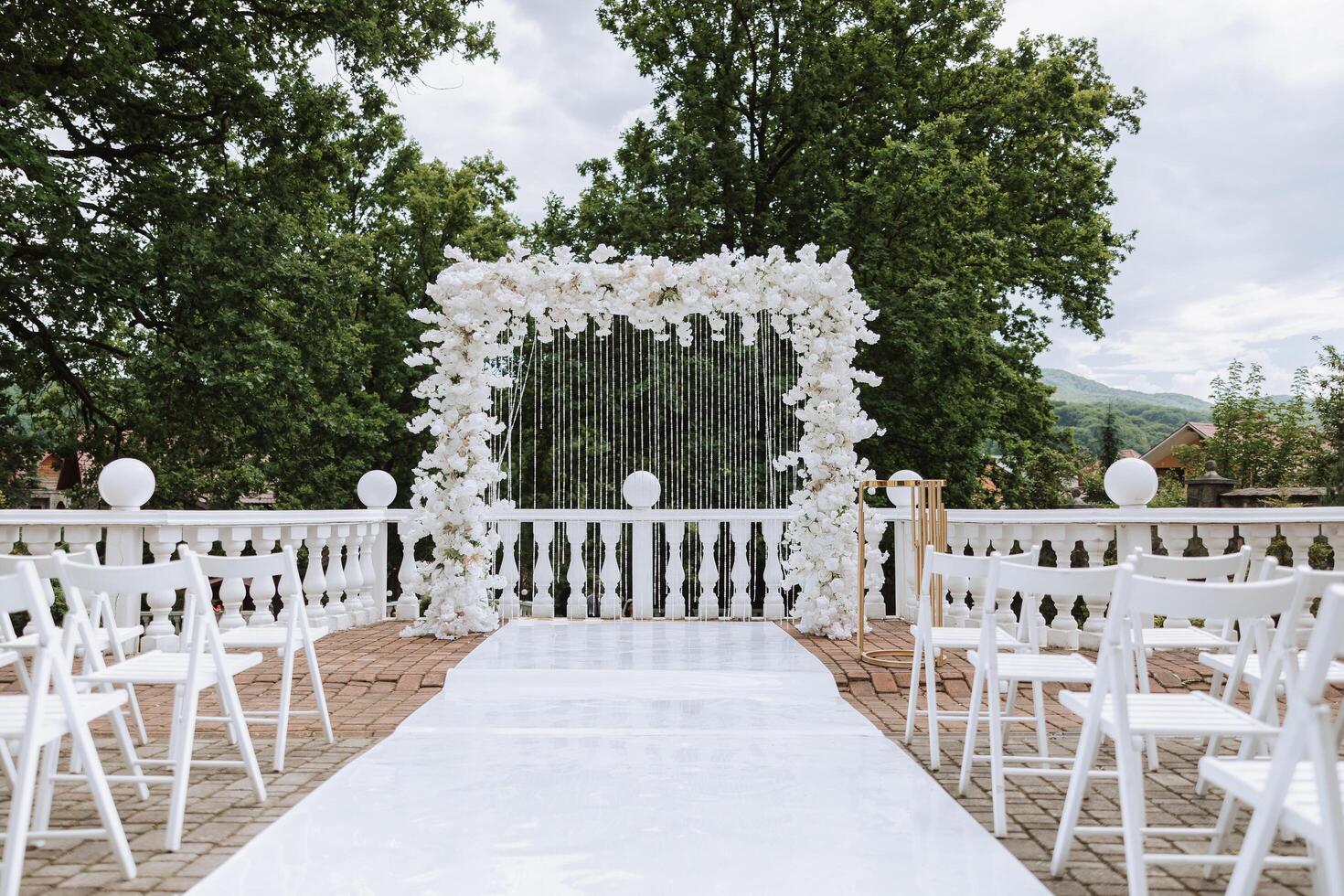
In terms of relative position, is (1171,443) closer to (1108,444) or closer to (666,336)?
(1108,444)

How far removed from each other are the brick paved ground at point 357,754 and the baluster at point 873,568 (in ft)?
3.04

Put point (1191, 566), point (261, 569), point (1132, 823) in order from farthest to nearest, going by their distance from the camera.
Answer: point (261, 569), point (1191, 566), point (1132, 823)

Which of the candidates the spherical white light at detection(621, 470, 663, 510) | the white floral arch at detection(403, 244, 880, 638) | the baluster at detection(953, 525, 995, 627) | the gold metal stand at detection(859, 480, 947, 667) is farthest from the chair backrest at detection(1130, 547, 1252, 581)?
the spherical white light at detection(621, 470, 663, 510)

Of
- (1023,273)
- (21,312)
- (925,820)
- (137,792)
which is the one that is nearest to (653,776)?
(925,820)

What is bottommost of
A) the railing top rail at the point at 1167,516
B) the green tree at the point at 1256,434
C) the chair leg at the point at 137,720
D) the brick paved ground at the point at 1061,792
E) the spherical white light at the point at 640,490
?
the brick paved ground at the point at 1061,792

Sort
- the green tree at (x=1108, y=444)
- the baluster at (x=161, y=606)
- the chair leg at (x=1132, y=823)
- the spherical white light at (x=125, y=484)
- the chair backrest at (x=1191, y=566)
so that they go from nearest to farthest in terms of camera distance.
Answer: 1. the chair leg at (x=1132, y=823)
2. the chair backrest at (x=1191, y=566)
3. the baluster at (x=161, y=606)
4. the spherical white light at (x=125, y=484)
5. the green tree at (x=1108, y=444)

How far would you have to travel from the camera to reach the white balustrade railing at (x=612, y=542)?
6.15 m

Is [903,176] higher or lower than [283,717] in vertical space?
higher

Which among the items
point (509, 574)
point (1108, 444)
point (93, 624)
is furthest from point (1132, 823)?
point (1108, 444)

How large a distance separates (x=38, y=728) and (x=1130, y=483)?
236 inches

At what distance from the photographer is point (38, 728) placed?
8.54 feet

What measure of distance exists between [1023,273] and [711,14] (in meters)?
6.57

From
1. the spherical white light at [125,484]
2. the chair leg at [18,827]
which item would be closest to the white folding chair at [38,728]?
the chair leg at [18,827]

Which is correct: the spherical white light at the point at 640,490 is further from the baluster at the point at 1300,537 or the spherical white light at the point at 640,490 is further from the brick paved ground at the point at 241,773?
the baluster at the point at 1300,537
